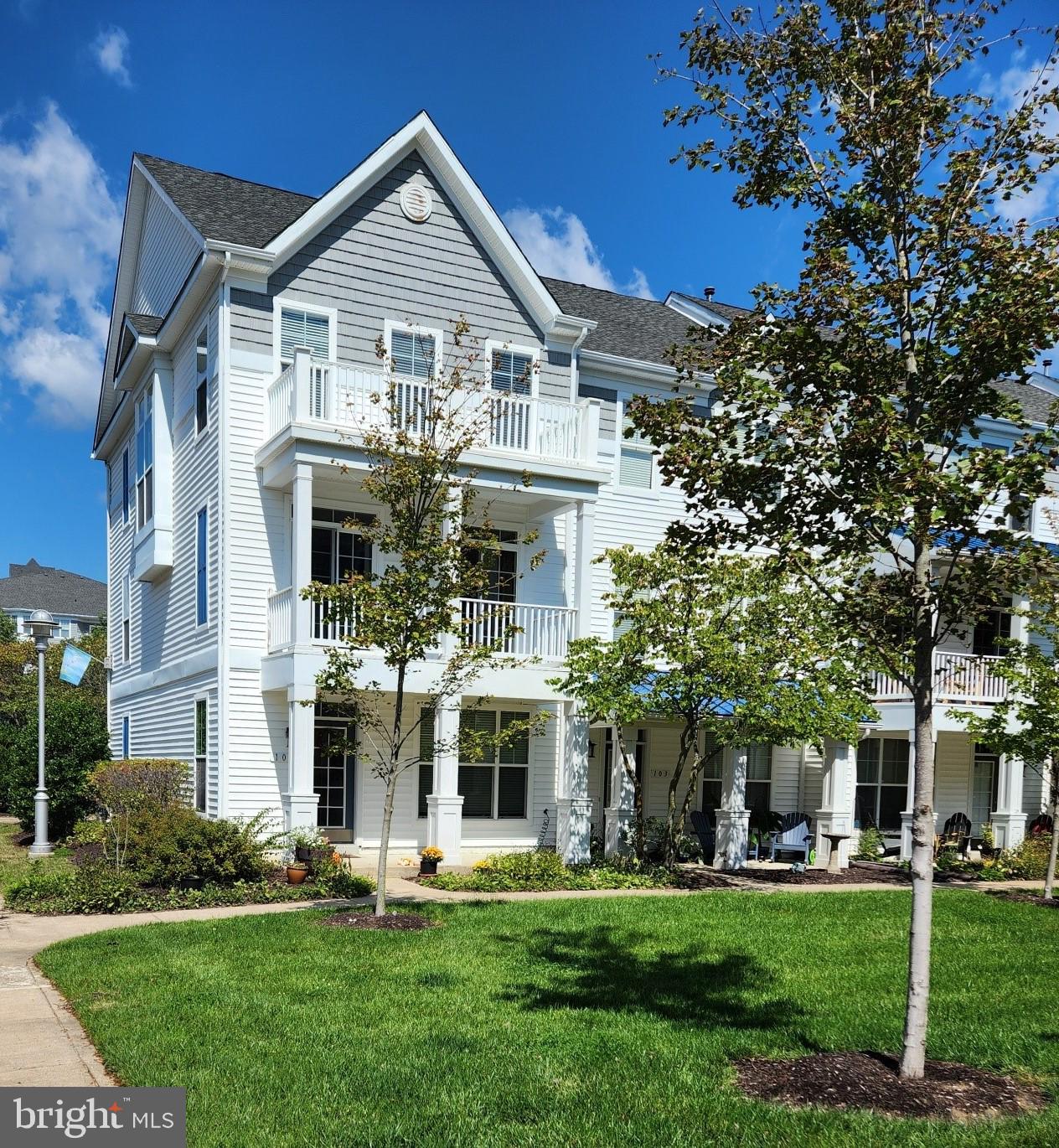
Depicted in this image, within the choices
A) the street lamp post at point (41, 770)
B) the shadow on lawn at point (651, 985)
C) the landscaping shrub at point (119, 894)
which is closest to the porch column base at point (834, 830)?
the landscaping shrub at point (119, 894)

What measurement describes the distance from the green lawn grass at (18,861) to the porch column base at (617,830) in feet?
27.6

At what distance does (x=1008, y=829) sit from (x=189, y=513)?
1671 cm

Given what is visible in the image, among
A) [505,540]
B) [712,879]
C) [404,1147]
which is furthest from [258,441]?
[404,1147]

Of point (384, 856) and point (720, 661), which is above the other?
point (720, 661)

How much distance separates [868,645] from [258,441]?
1291 cm

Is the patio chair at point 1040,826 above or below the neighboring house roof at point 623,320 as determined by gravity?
below

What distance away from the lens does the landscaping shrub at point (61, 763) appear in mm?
21125

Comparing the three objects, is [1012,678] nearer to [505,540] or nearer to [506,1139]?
[505,540]

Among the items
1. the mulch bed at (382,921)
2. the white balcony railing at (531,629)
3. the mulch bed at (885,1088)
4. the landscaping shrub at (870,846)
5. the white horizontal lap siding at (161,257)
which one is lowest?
the landscaping shrub at (870,846)

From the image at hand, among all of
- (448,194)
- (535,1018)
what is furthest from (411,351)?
(535,1018)

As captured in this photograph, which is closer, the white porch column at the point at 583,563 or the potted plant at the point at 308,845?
the potted plant at the point at 308,845

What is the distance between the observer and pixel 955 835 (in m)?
21.2

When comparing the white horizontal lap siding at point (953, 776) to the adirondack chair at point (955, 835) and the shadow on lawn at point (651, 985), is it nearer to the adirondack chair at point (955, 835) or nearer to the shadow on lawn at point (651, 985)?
the adirondack chair at point (955, 835)

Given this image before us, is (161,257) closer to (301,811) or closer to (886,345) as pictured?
(301,811)
